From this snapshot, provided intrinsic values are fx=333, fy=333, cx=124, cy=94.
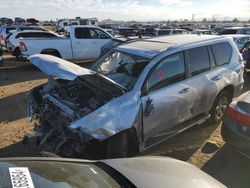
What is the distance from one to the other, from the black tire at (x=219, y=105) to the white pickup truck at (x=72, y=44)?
33.0 ft

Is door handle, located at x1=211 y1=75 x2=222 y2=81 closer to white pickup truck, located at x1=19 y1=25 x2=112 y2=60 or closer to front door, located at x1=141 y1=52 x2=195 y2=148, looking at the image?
front door, located at x1=141 y1=52 x2=195 y2=148

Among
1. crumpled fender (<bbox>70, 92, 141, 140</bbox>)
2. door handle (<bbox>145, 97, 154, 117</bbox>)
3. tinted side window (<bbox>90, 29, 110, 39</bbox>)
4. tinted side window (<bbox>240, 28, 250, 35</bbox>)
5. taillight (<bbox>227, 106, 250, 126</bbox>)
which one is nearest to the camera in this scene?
crumpled fender (<bbox>70, 92, 141, 140</bbox>)

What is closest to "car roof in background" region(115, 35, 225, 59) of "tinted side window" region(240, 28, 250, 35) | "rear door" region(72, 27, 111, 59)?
"rear door" region(72, 27, 111, 59)

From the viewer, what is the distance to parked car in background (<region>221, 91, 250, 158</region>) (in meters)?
4.64

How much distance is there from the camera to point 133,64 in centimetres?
541

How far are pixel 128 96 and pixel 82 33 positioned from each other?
12.2 m

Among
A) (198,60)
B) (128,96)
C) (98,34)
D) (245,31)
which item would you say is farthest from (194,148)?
(245,31)

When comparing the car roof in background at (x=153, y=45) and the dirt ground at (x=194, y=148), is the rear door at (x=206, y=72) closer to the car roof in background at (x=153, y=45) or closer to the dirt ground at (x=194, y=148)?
the car roof in background at (x=153, y=45)

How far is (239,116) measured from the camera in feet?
15.6

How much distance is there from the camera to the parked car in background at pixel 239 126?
183 inches

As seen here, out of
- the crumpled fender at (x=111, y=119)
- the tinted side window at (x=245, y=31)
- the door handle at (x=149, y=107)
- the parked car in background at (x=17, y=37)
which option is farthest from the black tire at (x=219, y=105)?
the tinted side window at (x=245, y=31)

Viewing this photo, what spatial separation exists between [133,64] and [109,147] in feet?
4.90

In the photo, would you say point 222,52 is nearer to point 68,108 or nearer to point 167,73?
point 167,73

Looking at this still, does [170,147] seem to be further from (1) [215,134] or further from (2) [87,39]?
(2) [87,39]
